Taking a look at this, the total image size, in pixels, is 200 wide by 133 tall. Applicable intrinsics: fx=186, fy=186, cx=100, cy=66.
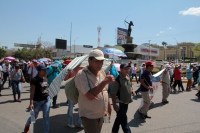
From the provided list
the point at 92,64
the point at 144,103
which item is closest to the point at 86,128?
the point at 92,64

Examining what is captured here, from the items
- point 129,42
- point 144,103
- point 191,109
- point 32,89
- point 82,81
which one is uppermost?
point 129,42

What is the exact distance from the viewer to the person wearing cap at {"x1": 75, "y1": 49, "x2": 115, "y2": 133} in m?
2.47

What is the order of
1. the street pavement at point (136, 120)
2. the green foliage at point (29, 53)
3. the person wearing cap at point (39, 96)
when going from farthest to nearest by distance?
1. the green foliage at point (29, 53)
2. the street pavement at point (136, 120)
3. the person wearing cap at point (39, 96)

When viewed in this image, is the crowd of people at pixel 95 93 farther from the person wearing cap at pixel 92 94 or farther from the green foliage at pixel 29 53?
the green foliage at pixel 29 53

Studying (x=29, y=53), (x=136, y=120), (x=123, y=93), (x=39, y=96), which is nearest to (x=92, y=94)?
(x=123, y=93)

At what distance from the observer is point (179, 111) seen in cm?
680

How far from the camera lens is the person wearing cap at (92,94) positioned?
247 cm

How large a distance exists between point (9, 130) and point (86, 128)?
10.2ft

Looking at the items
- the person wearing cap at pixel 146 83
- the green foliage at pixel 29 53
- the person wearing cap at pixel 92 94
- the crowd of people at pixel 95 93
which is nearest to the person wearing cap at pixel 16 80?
the crowd of people at pixel 95 93

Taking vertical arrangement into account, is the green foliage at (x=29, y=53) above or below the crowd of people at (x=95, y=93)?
above

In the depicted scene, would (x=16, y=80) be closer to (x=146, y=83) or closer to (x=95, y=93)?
(x=146, y=83)

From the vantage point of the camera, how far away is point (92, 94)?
2453mm

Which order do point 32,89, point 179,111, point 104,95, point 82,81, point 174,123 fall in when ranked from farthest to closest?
point 179,111
point 174,123
point 32,89
point 104,95
point 82,81

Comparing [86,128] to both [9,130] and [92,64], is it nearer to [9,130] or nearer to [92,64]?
[92,64]
